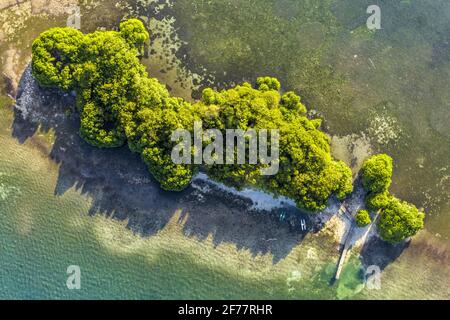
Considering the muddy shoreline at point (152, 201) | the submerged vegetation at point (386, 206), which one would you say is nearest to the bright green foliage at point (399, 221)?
the submerged vegetation at point (386, 206)

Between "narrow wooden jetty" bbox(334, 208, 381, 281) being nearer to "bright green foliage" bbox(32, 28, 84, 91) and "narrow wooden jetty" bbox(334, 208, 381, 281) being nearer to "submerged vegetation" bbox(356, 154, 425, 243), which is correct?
"submerged vegetation" bbox(356, 154, 425, 243)

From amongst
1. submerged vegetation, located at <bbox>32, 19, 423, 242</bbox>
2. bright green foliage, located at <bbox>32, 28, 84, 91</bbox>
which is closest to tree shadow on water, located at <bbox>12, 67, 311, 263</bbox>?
submerged vegetation, located at <bbox>32, 19, 423, 242</bbox>

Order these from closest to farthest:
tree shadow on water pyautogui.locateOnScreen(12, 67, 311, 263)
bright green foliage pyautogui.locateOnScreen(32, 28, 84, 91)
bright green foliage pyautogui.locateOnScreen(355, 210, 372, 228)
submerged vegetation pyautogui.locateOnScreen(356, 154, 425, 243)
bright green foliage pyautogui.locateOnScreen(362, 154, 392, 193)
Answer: bright green foliage pyautogui.locateOnScreen(32, 28, 84, 91), submerged vegetation pyautogui.locateOnScreen(356, 154, 425, 243), bright green foliage pyautogui.locateOnScreen(362, 154, 392, 193), bright green foliage pyautogui.locateOnScreen(355, 210, 372, 228), tree shadow on water pyautogui.locateOnScreen(12, 67, 311, 263)

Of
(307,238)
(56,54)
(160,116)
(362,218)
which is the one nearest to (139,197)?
(160,116)

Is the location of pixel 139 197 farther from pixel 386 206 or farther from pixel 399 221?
pixel 399 221

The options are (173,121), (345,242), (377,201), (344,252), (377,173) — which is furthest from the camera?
(345,242)

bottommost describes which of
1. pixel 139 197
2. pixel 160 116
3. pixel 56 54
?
pixel 139 197
